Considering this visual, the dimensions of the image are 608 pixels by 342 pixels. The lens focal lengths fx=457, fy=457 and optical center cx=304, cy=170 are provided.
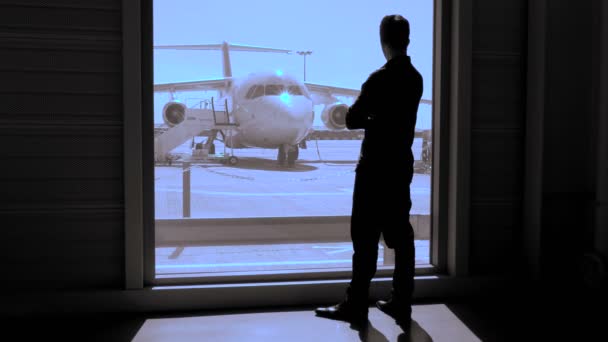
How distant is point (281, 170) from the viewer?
417 inches

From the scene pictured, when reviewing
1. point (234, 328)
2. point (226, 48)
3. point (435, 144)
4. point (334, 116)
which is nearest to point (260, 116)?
point (334, 116)

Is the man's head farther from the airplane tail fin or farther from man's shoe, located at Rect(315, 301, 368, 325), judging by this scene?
the airplane tail fin

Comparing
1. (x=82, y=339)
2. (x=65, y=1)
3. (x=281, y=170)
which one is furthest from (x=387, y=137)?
(x=281, y=170)

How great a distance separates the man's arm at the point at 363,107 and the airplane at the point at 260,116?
6.75 meters

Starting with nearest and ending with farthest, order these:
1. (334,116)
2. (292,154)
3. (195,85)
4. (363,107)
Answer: (363,107)
(334,116)
(292,154)
(195,85)

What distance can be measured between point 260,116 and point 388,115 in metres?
7.21

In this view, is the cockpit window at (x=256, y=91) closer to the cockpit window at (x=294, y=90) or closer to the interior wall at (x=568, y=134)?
the cockpit window at (x=294, y=90)

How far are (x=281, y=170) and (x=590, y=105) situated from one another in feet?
28.7

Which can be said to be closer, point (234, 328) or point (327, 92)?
point (234, 328)

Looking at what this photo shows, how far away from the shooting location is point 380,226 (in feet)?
4.92

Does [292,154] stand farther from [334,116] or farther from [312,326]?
[312,326]

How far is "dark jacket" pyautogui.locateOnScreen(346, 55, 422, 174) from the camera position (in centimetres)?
139

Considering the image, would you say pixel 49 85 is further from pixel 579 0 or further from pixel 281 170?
pixel 281 170

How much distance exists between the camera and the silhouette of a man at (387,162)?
1.40 metres
